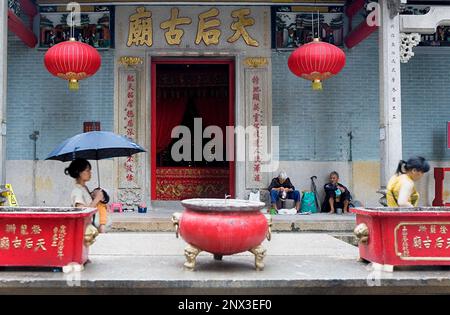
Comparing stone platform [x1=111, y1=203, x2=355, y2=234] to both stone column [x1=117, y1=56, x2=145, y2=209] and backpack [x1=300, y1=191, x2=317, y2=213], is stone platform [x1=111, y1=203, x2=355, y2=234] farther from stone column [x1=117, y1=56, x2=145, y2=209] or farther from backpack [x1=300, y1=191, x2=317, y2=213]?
stone column [x1=117, y1=56, x2=145, y2=209]

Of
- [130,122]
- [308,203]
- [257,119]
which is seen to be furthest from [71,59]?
[308,203]

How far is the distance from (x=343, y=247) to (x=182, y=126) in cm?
809

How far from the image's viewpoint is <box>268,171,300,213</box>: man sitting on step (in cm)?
1003

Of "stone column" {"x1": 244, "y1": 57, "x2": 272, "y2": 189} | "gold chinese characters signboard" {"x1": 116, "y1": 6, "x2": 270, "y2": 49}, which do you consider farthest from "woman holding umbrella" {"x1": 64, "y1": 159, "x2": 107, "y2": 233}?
"gold chinese characters signboard" {"x1": 116, "y1": 6, "x2": 270, "y2": 49}

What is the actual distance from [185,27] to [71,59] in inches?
105

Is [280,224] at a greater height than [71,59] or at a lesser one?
lesser

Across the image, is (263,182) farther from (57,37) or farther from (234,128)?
(57,37)

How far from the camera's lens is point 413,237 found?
14.4ft

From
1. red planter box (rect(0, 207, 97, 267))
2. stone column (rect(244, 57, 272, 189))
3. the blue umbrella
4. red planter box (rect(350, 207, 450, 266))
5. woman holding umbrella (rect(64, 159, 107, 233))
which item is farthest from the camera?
stone column (rect(244, 57, 272, 189))

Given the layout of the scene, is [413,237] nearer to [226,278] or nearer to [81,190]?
[226,278]

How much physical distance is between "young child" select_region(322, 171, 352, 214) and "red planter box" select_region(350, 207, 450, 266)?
226 inches

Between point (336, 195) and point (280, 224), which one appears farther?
point (336, 195)
